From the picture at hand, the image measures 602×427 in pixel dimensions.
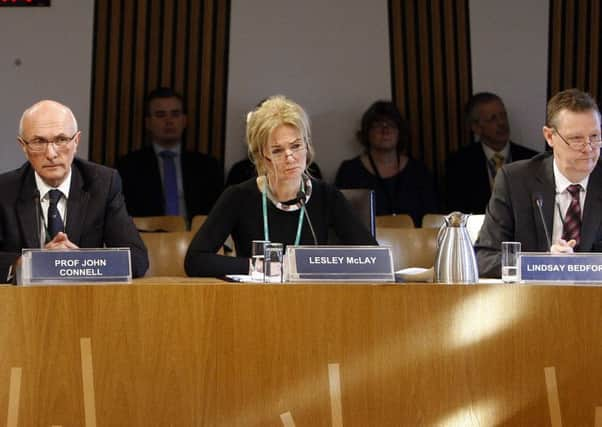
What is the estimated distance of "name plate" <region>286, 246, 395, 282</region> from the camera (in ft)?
8.93

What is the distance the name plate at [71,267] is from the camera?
269 centimetres

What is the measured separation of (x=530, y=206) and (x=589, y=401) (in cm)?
136

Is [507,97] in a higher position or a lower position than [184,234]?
higher

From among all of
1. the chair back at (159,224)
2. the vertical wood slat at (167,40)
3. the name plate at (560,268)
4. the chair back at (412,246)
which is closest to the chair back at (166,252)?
the chair back at (412,246)

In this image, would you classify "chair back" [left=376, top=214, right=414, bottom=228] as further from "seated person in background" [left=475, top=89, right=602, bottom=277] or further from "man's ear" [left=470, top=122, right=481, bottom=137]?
"man's ear" [left=470, top=122, right=481, bottom=137]

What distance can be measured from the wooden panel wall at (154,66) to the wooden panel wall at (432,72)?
117 cm

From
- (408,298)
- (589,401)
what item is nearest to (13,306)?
(408,298)

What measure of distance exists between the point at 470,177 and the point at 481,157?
0.15 m

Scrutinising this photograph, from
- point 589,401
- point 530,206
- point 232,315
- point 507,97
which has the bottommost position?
point 589,401

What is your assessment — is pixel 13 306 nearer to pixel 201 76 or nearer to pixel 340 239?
pixel 340 239

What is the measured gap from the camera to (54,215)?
3.76 metres

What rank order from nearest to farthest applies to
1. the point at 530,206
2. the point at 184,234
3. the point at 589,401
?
the point at 589,401
the point at 530,206
the point at 184,234

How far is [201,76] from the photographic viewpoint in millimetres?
7512

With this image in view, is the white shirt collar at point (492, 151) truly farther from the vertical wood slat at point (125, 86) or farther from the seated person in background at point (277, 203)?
the seated person in background at point (277, 203)
